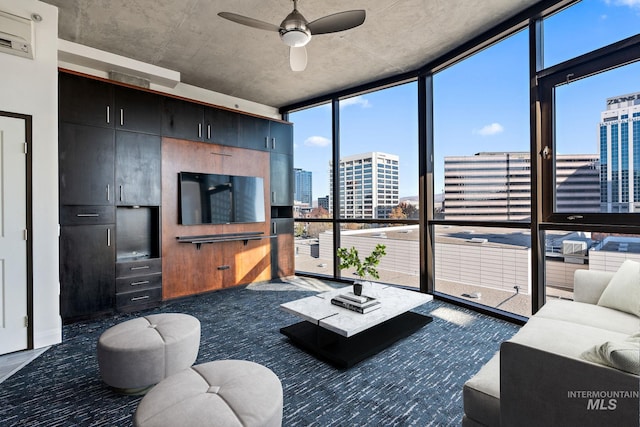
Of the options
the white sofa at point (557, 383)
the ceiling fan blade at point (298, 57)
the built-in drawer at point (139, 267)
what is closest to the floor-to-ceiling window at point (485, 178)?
the white sofa at point (557, 383)

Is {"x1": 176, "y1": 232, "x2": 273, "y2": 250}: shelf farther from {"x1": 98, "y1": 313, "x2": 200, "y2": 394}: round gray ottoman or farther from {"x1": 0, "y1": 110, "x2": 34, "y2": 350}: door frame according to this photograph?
{"x1": 98, "y1": 313, "x2": 200, "y2": 394}: round gray ottoman

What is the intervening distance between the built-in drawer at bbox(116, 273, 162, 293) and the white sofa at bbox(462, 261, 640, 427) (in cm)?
367

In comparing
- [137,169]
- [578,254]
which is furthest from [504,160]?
[137,169]

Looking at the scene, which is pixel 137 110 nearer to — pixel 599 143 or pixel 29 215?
pixel 29 215

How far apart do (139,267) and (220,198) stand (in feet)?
4.53

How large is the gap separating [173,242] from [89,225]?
37.3 inches

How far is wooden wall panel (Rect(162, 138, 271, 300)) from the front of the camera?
4.06m

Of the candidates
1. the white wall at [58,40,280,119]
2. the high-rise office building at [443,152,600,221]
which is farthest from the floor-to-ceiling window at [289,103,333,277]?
the high-rise office building at [443,152,600,221]

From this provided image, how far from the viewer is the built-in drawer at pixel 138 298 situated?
363 cm

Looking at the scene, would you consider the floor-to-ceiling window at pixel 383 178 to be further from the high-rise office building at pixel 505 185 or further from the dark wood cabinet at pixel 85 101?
the dark wood cabinet at pixel 85 101

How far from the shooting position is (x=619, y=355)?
1.12 metres

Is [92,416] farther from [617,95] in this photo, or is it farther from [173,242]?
[617,95]

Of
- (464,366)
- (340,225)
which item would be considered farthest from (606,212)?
(340,225)

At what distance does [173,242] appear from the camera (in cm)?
410
